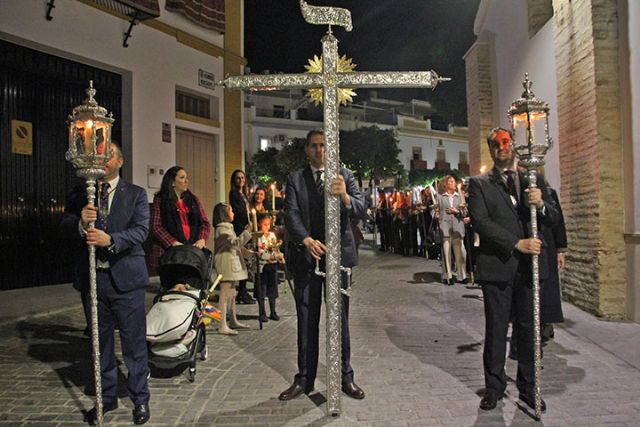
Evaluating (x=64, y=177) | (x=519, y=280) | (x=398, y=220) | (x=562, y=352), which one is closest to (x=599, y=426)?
(x=519, y=280)

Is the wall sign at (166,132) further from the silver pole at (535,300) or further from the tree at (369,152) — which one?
the tree at (369,152)

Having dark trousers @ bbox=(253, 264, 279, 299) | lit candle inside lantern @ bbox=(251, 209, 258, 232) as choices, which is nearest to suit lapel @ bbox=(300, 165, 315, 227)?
lit candle inside lantern @ bbox=(251, 209, 258, 232)

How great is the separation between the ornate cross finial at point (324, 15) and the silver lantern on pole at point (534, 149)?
1602mm

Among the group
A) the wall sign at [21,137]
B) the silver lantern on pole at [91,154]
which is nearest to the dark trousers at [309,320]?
the silver lantern on pole at [91,154]

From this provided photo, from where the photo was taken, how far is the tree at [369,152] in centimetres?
4506

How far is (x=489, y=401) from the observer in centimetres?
424

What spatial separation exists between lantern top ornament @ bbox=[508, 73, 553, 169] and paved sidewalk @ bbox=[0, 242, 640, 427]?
6.74 feet

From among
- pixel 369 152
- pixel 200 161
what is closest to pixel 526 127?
pixel 200 161

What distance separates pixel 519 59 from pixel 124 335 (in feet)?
32.6

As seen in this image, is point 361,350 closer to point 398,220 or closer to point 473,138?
point 473,138

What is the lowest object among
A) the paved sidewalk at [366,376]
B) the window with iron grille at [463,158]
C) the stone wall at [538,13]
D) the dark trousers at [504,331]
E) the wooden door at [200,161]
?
the paved sidewalk at [366,376]

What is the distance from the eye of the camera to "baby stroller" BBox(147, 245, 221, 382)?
500cm

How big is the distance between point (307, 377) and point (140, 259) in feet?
5.74

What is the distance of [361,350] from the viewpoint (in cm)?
609
